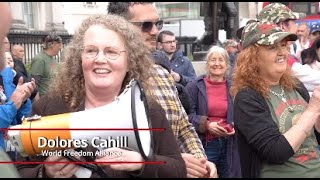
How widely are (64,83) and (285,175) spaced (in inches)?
48.6

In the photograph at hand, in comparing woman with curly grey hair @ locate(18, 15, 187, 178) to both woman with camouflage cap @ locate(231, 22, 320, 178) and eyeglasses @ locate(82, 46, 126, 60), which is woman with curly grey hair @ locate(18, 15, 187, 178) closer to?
eyeglasses @ locate(82, 46, 126, 60)

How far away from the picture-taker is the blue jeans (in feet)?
16.7

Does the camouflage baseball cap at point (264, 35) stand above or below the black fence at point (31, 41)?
above

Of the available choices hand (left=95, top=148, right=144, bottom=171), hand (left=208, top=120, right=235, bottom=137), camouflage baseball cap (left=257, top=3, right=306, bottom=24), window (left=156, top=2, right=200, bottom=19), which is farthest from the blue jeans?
window (left=156, top=2, right=200, bottom=19)

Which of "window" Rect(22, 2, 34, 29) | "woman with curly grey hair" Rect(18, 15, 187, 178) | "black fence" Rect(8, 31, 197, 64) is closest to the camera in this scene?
"woman with curly grey hair" Rect(18, 15, 187, 178)

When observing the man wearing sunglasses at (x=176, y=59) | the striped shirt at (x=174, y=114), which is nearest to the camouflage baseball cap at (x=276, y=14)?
the striped shirt at (x=174, y=114)

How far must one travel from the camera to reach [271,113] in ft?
9.44

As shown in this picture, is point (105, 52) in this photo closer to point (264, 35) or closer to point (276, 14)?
point (264, 35)

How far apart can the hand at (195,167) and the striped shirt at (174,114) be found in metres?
0.19

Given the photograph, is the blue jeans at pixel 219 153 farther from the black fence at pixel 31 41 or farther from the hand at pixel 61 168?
the black fence at pixel 31 41

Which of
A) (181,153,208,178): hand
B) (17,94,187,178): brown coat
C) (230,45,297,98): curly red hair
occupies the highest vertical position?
(230,45,297,98): curly red hair

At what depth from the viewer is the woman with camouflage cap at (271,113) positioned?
2771 mm

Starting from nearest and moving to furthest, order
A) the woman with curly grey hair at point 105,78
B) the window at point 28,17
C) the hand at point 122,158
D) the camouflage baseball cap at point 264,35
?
1. the hand at point 122,158
2. the woman with curly grey hair at point 105,78
3. the camouflage baseball cap at point 264,35
4. the window at point 28,17

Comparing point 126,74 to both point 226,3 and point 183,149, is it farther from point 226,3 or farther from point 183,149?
point 226,3
